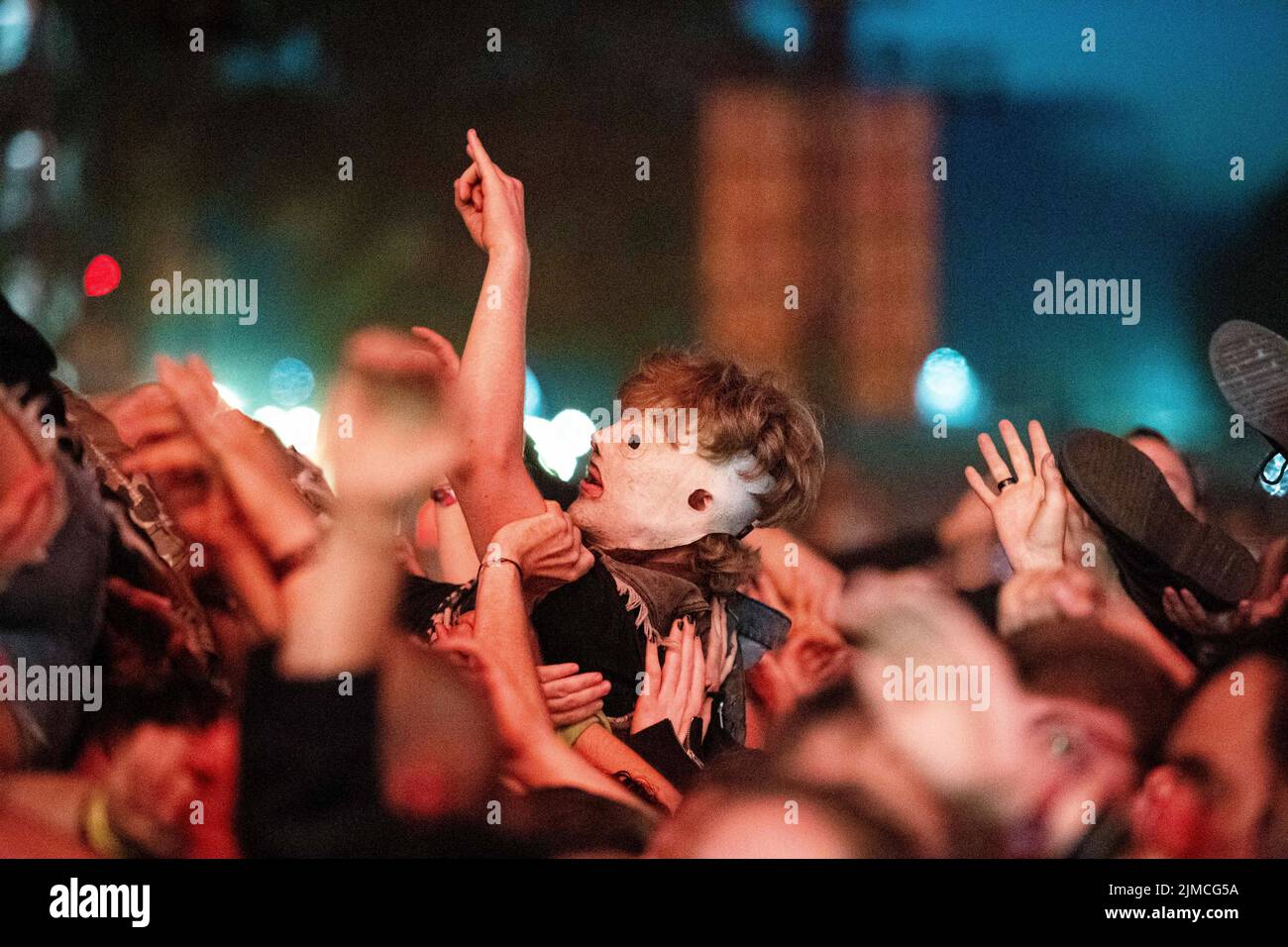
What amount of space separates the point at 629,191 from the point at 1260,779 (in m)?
2.15

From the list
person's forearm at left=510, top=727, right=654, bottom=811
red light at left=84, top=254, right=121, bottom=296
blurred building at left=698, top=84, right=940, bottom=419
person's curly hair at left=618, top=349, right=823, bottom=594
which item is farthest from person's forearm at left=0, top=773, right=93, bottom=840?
blurred building at left=698, top=84, right=940, bottom=419

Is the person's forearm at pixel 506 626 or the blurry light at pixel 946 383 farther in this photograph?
the blurry light at pixel 946 383

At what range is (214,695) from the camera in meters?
3.63

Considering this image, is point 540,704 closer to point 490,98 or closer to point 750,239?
point 750,239

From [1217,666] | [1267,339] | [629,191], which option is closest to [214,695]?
[629,191]

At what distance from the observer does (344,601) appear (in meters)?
3.61

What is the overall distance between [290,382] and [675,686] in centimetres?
120

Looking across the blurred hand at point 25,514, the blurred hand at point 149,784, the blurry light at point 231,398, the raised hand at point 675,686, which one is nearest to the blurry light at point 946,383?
the raised hand at point 675,686

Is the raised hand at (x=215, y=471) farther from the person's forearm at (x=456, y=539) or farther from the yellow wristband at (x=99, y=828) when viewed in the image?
the yellow wristband at (x=99, y=828)

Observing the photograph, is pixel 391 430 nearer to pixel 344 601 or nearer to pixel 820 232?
pixel 344 601

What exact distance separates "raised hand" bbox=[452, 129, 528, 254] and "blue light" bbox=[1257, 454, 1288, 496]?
1.94 meters

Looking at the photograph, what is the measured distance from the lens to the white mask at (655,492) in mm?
3629

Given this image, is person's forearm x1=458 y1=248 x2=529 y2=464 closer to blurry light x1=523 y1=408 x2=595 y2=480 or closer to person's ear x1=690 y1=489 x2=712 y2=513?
blurry light x1=523 y1=408 x2=595 y2=480

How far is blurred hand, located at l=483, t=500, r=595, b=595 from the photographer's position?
360 cm
